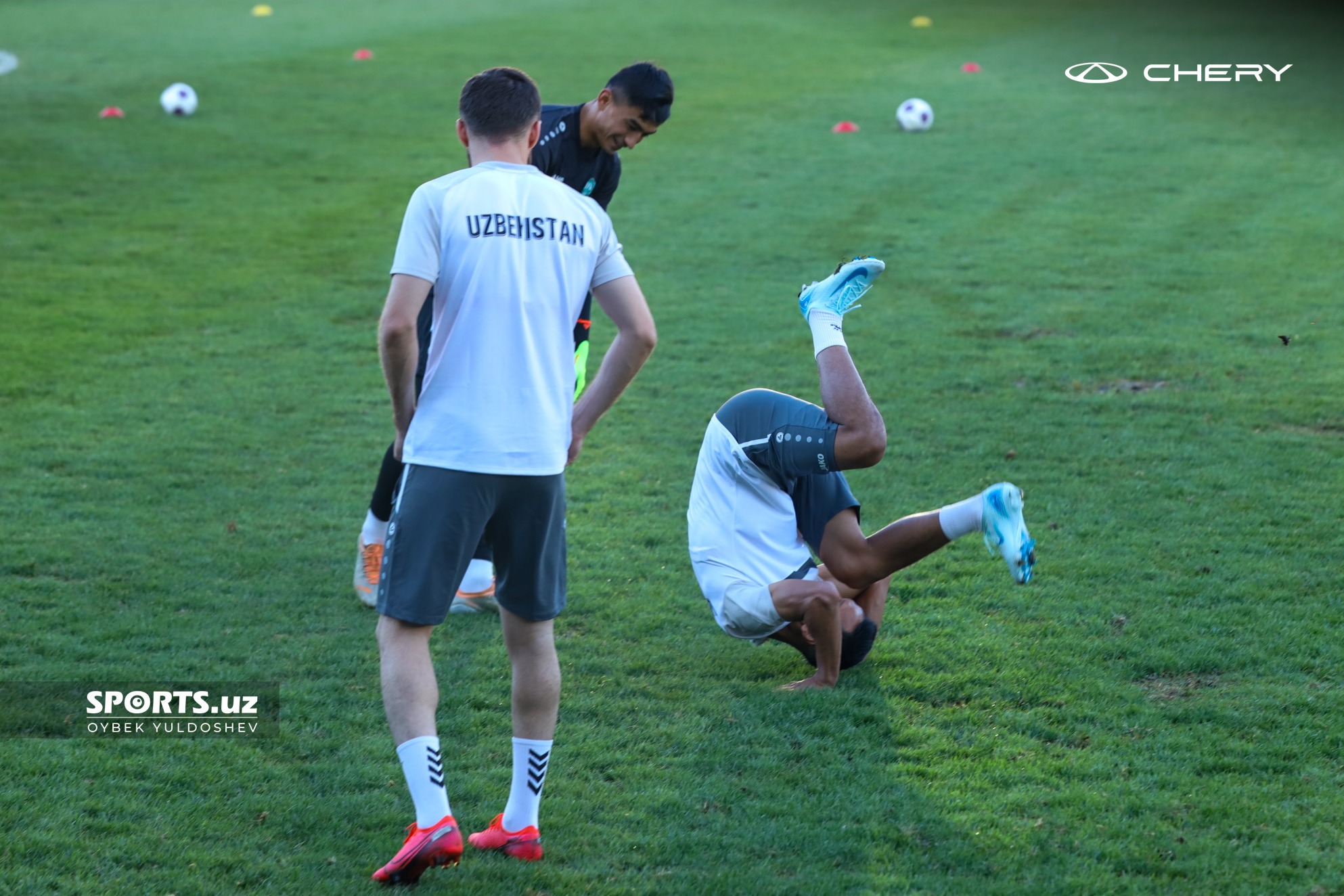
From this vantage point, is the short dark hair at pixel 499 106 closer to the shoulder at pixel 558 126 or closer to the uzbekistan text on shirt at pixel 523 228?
the uzbekistan text on shirt at pixel 523 228

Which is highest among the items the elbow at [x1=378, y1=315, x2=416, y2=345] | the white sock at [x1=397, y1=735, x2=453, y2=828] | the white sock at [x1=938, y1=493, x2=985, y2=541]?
the elbow at [x1=378, y1=315, x2=416, y2=345]

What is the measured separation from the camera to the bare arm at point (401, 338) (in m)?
3.06

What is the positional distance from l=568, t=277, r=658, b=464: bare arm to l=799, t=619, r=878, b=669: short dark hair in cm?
150

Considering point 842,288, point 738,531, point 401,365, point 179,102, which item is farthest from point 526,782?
point 179,102

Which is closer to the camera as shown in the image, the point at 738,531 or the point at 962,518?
the point at 962,518

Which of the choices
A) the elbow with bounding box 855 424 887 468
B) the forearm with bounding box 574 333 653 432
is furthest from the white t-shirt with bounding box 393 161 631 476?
the elbow with bounding box 855 424 887 468

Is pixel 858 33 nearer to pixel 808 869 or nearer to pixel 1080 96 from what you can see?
pixel 1080 96

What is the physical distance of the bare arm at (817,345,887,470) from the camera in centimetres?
443

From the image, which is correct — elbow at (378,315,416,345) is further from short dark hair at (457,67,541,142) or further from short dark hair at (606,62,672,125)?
short dark hair at (606,62,672,125)

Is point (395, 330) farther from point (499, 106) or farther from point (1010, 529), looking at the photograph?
point (1010, 529)

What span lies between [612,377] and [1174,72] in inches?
797

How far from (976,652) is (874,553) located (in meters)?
0.58

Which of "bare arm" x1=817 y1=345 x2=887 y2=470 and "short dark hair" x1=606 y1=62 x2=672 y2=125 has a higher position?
"short dark hair" x1=606 y1=62 x2=672 y2=125

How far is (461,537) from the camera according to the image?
3.16 meters
